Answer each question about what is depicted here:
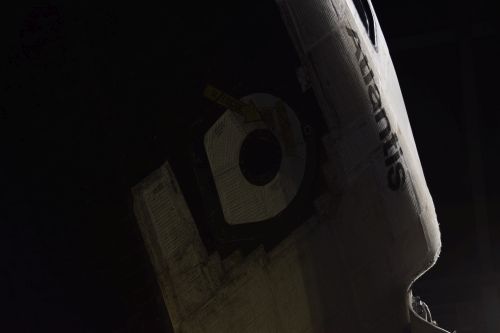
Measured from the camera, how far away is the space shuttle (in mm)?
2111

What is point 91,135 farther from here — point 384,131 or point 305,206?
point 384,131

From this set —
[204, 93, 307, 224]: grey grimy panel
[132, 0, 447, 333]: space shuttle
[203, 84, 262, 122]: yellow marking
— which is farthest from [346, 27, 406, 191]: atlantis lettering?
[203, 84, 262, 122]: yellow marking

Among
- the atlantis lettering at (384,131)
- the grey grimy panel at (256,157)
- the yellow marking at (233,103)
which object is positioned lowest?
the atlantis lettering at (384,131)

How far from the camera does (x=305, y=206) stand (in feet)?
8.34

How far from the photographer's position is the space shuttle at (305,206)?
83.1 inches

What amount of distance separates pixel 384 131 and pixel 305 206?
693 millimetres

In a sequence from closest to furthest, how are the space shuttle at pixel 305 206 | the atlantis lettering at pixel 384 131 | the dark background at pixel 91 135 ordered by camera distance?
the dark background at pixel 91 135
the space shuttle at pixel 305 206
the atlantis lettering at pixel 384 131

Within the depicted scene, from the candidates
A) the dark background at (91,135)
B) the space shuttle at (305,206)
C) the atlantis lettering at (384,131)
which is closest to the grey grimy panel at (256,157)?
the space shuttle at (305,206)

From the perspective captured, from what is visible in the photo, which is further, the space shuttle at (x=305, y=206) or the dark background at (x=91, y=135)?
the space shuttle at (x=305, y=206)

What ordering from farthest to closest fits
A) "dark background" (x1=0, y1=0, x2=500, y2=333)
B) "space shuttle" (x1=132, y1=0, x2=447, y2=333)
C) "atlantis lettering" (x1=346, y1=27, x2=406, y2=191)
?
1. "atlantis lettering" (x1=346, y1=27, x2=406, y2=191)
2. "space shuttle" (x1=132, y1=0, x2=447, y2=333)
3. "dark background" (x1=0, y1=0, x2=500, y2=333)

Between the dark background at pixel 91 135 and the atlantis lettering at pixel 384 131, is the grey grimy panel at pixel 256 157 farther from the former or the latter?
the atlantis lettering at pixel 384 131

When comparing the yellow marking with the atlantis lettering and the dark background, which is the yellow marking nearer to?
the dark background

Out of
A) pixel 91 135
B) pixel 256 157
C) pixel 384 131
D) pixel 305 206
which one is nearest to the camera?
pixel 91 135

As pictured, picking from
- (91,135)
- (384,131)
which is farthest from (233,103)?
(384,131)
